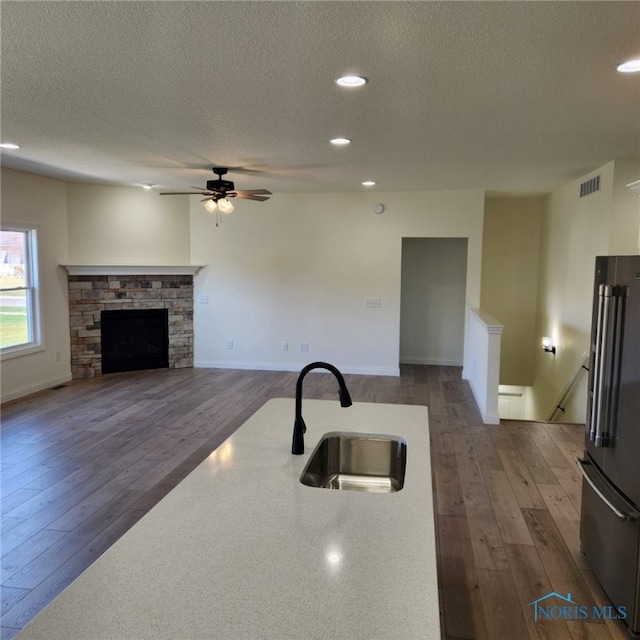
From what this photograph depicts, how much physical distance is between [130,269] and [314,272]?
2.64 meters

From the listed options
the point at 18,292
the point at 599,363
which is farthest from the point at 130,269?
the point at 599,363

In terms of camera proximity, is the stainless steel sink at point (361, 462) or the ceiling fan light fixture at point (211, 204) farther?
the ceiling fan light fixture at point (211, 204)

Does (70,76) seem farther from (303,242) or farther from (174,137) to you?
(303,242)

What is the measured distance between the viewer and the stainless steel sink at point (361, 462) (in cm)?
224

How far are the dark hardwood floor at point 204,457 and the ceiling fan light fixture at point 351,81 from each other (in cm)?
267

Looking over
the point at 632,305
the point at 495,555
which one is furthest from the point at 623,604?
the point at 632,305

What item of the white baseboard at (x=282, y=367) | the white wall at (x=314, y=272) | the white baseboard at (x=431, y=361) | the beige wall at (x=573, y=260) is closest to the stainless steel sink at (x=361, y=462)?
the beige wall at (x=573, y=260)

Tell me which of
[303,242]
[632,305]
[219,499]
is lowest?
[219,499]

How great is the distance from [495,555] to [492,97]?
2.64m

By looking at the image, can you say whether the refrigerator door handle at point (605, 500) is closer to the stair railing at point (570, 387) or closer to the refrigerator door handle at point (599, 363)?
the refrigerator door handle at point (599, 363)

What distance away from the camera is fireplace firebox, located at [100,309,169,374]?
293 inches

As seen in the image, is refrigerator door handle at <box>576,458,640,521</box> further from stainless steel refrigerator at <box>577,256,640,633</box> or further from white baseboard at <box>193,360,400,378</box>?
white baseboard at <box>193,360,400,378</box>

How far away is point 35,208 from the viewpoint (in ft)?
20.7

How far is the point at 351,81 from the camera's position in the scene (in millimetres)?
2725
